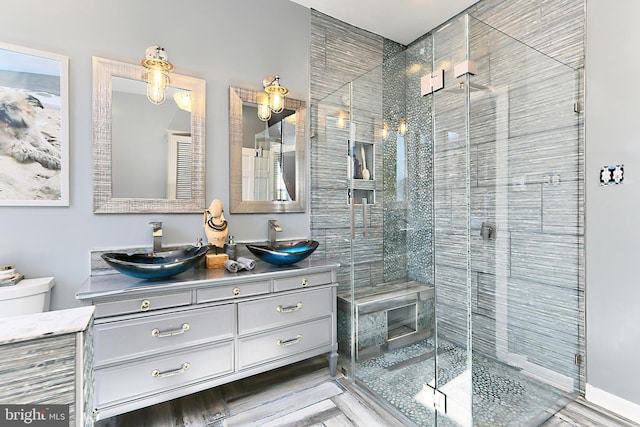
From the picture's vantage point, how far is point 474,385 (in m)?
1.82

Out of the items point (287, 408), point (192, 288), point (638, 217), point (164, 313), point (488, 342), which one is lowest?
point (287, 408)

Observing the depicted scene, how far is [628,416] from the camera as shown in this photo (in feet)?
5.76

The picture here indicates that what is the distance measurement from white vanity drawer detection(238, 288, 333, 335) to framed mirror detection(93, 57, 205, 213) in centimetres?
82

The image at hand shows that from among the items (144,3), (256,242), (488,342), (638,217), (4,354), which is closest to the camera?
(4,354)

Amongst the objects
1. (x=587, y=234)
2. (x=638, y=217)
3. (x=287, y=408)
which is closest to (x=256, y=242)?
(x=287, y=408)

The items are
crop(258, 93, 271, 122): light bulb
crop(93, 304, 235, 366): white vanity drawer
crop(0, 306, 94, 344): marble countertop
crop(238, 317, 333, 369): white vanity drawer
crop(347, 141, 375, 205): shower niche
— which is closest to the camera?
crop(0, 306, 94, 344): marble countertop

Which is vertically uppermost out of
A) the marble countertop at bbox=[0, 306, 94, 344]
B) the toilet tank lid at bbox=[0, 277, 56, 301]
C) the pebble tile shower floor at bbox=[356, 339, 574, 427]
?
the marble countertop at bbox=[0, 306, 94, 344]

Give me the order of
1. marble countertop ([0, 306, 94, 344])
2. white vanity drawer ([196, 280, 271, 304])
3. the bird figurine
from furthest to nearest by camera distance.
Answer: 1. the bird figurine
2. white vanity drawer ([196, 280, 271, 304])
3. marble countertop ([0, 306, 94, 344])

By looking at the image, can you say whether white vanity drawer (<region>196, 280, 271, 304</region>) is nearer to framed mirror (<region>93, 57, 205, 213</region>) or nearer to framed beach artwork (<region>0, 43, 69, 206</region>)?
framed mirror (<region>93, 57, 205, 213</region>)

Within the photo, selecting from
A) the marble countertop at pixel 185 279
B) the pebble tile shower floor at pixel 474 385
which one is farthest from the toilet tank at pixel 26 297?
the pebble tile shower floor at pixel 474 385

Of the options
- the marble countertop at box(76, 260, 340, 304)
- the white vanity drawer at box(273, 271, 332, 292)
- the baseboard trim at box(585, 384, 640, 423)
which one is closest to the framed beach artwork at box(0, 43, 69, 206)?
the marble countertop at box(76, 260, 340, 304)

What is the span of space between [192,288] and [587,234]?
2.45 metres

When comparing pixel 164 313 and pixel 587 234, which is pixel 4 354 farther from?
pixel 587 234

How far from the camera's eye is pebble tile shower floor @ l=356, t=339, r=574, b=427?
5.75ft
